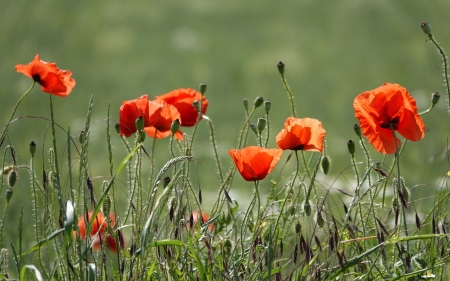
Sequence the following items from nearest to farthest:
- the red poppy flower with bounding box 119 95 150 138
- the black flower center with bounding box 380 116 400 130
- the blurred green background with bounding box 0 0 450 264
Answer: the black flower center with bounding box 380 116 400 130
the red poppy flower with bounding box 119 95 150 138
the blurred green background with bounding box 0 0 450 264

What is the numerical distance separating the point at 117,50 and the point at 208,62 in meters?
1.16

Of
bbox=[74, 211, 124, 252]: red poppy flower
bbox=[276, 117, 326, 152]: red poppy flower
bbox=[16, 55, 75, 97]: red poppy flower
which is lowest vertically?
bbox=[74, 211, 124, 252]: red poppy flower

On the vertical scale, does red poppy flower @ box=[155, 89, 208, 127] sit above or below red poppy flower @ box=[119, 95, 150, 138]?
above

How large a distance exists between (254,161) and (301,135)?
0.39ft

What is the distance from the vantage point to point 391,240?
4.25 ft

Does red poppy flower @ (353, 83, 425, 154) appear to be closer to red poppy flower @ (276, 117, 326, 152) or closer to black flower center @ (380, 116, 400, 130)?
black flower center @ (380, 116, 400, 130)

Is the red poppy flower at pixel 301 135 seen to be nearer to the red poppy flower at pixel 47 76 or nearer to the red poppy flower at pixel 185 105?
the red poppy flower at pixel 185 105

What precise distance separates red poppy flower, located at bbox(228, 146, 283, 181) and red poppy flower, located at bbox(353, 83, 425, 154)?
0.71 feet

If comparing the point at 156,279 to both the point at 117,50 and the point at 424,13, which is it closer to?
the point at 424,13

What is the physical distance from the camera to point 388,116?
1.54 m

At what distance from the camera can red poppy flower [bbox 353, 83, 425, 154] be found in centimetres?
153

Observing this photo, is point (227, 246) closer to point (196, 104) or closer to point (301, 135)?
point (301, 135)

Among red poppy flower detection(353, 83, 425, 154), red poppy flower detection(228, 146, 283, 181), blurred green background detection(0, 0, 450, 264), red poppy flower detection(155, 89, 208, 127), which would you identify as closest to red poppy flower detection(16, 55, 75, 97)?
red poppy flower detection(155, 89, 208, 127)

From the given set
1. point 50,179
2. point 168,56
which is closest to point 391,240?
point 50,179
